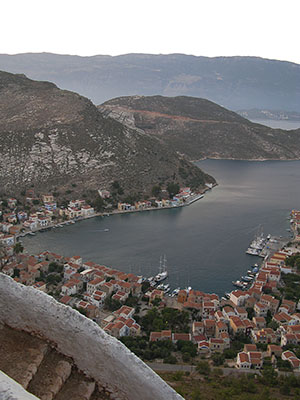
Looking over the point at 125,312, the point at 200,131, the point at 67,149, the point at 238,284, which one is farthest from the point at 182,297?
the point at 200,131

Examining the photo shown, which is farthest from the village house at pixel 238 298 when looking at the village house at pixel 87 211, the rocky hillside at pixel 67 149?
the rocky hillside at pixel 67 149

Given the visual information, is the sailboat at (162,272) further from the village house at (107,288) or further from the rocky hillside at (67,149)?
the rocky hillside at (67,149)

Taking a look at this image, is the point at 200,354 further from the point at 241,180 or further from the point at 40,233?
the point at 241,180

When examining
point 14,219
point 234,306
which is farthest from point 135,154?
point 234,306

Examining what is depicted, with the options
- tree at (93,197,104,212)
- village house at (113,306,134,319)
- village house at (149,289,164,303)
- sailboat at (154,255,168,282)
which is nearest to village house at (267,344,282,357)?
village house at (149,289,164,303)

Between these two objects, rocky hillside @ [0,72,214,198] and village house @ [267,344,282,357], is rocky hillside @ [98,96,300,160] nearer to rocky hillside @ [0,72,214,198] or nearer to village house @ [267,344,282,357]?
rocky hillside @ [0,72,214,198]

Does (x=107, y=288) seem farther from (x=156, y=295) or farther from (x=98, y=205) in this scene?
(x=98, y=205)
